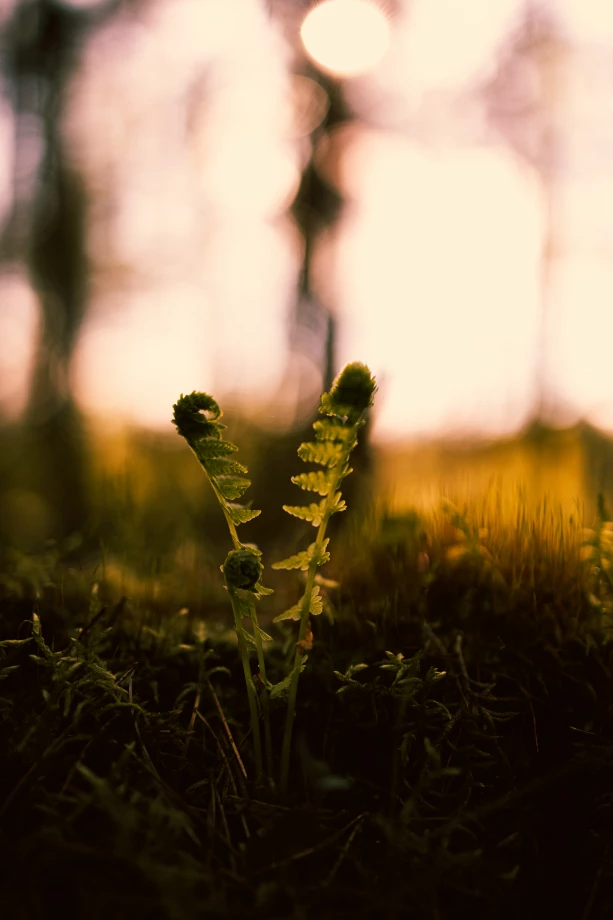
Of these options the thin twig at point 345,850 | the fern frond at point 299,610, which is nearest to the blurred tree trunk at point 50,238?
the fern frond at point 299,610

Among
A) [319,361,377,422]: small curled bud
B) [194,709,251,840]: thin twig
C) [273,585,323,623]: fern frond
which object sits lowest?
[194,709,251,840]: thin twig

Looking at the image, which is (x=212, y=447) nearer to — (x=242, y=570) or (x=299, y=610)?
(x=242, y=570)

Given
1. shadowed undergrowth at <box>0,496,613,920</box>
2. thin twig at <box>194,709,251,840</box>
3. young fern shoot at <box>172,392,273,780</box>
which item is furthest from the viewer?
young fern shoot at <box>172,392,273,780</box>

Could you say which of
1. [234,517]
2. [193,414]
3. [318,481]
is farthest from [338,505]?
[193,414]

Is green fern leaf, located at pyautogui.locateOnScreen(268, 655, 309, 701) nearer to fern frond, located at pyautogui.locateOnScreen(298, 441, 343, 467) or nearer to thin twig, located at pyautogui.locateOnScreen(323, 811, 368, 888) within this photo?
thin twig, located at pyautogui.locateOnScreen(323, 811, 368, 888)

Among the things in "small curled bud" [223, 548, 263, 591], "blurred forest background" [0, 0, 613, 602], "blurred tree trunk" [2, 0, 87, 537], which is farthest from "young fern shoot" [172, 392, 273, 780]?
"blurred tree trunk" [2, 0, 87, 537]

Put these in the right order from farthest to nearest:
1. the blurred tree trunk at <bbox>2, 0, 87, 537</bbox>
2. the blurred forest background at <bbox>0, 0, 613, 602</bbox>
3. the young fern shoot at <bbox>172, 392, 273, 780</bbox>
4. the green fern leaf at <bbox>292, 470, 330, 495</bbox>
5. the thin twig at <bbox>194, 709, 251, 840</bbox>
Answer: the blurred tree trunk at <bbox>2, 0, 87, 537</bbox>, the blurred forest background at <bbox>0, 0, 613, 602</bbox>, the green fern leaf at <bbox>292, 470, 330, 495</bbox>, the young fern shoot at <bbox>172, 392, 273, 780</bbox>, the thin twig at <bbox>194, 709, 251, 840</bbox>
